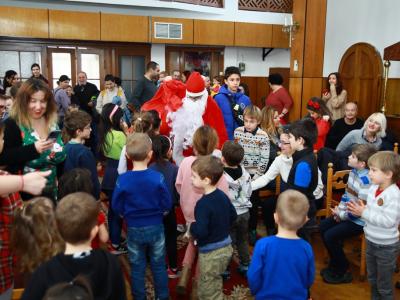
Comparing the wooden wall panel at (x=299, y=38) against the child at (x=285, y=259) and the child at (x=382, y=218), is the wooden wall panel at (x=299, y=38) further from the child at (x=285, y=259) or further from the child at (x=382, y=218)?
the child at (x=285, y=259)

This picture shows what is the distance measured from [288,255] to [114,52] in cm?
774

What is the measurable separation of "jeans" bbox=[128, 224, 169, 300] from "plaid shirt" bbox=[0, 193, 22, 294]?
0.83 meters

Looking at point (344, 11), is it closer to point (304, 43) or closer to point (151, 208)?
point (304, 43)

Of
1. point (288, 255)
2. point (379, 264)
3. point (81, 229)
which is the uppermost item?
point (81, 229)

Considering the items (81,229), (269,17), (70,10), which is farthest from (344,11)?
(81,229)

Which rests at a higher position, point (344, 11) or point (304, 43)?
point (344, 11)

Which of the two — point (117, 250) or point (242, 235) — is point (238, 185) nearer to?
point (242, 235)

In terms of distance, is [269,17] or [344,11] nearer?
[344,11]

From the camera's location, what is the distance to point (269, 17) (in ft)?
32.3

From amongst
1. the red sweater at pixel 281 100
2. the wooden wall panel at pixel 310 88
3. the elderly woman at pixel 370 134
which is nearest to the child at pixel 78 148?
the elderly woman at pixel 370 134

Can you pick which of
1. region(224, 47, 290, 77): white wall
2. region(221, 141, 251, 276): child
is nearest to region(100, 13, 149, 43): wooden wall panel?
region(224, 47, 290, 77): white wall

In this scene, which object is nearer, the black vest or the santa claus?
the black vest

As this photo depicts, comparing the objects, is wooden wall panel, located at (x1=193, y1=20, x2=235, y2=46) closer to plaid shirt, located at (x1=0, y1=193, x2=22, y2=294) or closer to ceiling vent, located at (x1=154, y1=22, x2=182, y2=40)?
ceiling vent, located at (x1=154, y1=22, x2=182, y2=40)

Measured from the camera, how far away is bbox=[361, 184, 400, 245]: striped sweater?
96.7 inches
